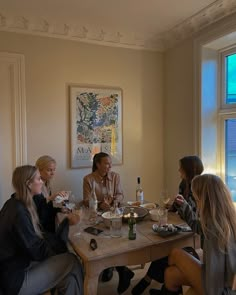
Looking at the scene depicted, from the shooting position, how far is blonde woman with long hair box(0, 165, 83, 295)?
1550 mm

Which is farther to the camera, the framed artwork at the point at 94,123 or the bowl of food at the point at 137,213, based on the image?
the framed artwork at the point at 94,123

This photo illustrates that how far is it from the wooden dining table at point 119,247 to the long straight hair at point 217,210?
0.38 m

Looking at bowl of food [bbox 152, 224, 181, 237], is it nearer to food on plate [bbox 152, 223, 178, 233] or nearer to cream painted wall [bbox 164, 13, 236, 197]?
food on plate [bbox 152, 223, 178, 233]

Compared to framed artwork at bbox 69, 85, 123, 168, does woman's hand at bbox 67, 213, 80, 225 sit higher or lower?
lower

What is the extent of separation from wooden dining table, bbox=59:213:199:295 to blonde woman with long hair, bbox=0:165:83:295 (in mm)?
171

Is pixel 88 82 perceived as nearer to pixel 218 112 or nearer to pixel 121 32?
pixel 121 32

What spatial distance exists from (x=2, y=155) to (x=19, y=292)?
1609mm

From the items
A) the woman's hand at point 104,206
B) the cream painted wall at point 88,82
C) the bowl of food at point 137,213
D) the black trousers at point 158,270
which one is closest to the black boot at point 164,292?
the black trousers at point 158,270

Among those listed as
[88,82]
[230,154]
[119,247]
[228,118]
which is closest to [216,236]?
[119,247]

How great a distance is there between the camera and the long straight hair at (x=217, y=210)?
1.43 m

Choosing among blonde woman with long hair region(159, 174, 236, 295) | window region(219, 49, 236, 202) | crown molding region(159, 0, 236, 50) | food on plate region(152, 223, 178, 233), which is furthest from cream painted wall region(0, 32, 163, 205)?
blonde woman with long hair region(159, 174, 236, 295)

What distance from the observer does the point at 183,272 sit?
5.61ft

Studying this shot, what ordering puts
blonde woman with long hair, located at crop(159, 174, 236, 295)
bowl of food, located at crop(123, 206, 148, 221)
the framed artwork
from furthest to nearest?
A: the framed artwork → bowl of food, located at crop(123, 206, 148, 221) → blonde woman with long hair, located at crop(159, 174, 236, 295)

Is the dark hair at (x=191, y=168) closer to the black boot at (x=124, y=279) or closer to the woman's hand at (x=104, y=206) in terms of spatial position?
the woman's hand at (x=104, y=206)
